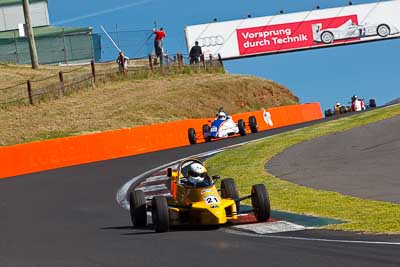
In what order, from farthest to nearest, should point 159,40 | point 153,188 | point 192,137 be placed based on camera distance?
point 159,40 < point 192,137 < point 153,188

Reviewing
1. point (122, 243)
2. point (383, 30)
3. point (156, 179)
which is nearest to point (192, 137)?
point (156, 179)

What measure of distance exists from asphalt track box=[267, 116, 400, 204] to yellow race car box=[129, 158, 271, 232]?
92.2 inches

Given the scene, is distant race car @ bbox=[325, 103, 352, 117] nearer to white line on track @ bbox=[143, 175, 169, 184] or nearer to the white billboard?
the white billboard

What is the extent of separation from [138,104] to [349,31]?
1215 inches

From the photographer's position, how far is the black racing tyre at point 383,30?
74812 millimetres

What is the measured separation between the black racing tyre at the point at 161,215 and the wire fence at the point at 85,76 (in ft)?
101

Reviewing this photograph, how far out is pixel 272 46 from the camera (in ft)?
246

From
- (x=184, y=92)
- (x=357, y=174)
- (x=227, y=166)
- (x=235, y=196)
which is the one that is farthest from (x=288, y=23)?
(x=235, y=196)

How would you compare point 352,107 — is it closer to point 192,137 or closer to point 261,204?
point 192,137

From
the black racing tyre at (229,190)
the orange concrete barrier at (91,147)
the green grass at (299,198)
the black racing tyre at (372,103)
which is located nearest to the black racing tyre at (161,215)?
the black racing tyre at (229,190)

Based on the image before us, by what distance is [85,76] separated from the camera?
5081 centimetres

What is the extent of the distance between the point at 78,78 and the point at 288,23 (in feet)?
92.5

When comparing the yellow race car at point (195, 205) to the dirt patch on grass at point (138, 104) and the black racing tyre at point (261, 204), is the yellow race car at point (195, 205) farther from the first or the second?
the dirt patch on grass at point (138, 104)

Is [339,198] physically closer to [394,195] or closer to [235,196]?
[394,195]
